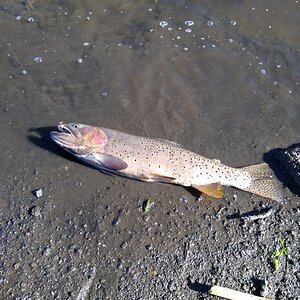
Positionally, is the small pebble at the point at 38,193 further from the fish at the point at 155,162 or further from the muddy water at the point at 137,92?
the fish at the point at 155,162

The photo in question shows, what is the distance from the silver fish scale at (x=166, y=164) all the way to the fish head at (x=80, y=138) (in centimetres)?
12

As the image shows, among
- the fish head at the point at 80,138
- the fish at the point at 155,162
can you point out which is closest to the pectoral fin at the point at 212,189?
the fish at the point at 155,162

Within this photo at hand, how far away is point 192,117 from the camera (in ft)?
20.5

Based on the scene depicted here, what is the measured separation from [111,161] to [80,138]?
52 centimetres

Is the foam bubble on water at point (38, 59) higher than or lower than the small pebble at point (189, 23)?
lower

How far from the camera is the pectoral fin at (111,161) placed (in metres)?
5.37

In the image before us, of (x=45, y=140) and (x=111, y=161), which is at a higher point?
(x=111, y=161)

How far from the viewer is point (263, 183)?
5.56m

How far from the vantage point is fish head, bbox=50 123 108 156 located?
→ 547cm

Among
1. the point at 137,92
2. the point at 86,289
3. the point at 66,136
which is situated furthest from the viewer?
the point at 137,92

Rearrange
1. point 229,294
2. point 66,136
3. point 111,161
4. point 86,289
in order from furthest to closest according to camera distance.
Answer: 1. point 66,136
2. point 111,161
3. point 86,289
4. point 229,294

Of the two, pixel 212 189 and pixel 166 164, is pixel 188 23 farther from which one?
pixel 212 189

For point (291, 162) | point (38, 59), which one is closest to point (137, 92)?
point (38, 59)

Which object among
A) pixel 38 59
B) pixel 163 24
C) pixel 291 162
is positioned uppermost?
pixel 163 24
